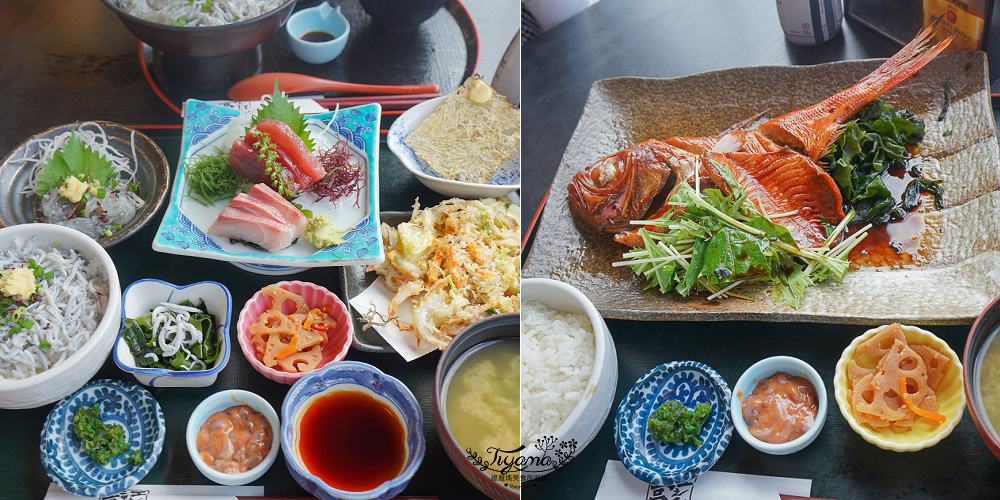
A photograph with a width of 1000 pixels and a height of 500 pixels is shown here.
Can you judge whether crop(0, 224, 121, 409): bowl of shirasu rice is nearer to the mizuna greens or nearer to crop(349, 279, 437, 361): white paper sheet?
crop(349, 279, 437, 361): white paper sheet

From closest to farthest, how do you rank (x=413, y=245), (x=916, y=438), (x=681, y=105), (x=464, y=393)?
1. (x=916, y=438)
2. (x=464, y=393)
3. (x=413, y=245)
4. (x=681, y=105)

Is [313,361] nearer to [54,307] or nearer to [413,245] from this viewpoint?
[413,245]

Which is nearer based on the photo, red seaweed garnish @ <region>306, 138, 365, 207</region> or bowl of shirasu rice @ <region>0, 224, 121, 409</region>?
bowl of shirasu rice @ <region>0, 224, 121, 409</region>

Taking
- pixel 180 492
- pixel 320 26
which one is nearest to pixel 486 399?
pixel 180 492

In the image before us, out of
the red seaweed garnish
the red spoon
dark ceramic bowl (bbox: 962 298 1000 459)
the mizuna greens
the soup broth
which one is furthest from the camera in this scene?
the red spoon

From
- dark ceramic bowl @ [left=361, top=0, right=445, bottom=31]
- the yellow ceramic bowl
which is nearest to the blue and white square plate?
dark ceramic bowl @ [left=361, top=0, right=445, bottom=31]

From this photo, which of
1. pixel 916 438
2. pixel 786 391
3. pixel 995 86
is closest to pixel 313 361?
pixel 786 391
